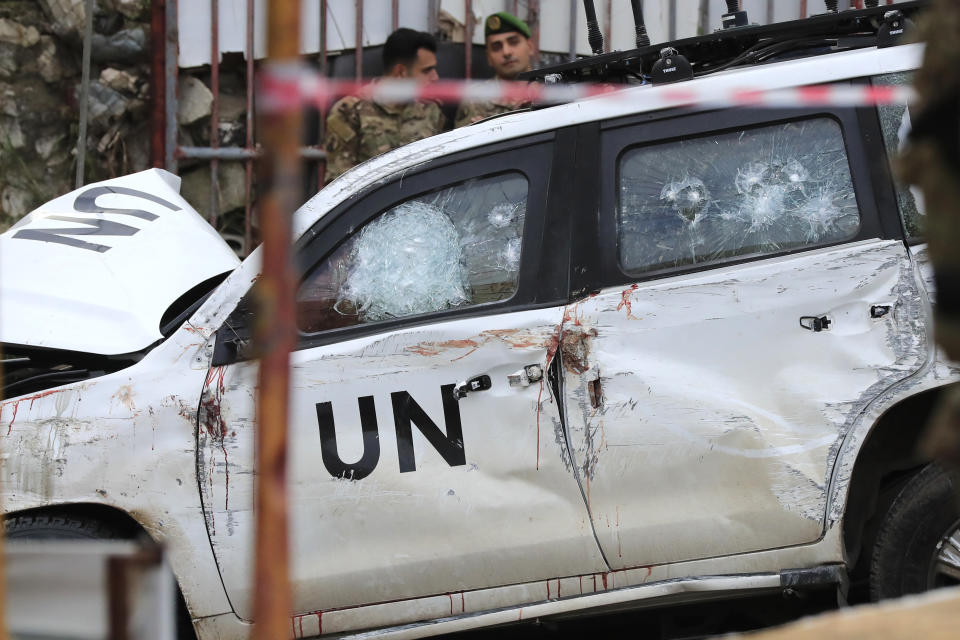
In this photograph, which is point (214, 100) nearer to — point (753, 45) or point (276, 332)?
point (753, 45)

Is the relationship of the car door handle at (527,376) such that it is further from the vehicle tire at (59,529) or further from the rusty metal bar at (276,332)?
the rusty metal bar at (276,332)

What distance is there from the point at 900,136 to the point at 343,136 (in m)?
3.67

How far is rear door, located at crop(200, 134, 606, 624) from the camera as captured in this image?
304 centimetres

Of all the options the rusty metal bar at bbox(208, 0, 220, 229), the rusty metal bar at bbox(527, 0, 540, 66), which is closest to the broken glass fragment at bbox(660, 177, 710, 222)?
the rusty metal bar at bbox(527, 0, 540, 66)

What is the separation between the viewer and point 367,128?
6.05m

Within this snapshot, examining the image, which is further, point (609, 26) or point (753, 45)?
point (609, 26)

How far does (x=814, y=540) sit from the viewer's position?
2.94m

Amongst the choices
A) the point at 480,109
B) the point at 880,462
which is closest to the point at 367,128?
the point at 480,109

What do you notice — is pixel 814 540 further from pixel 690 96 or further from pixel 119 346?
pixel 119 346

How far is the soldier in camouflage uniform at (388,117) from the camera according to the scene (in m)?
6.04

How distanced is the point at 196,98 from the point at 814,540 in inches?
193

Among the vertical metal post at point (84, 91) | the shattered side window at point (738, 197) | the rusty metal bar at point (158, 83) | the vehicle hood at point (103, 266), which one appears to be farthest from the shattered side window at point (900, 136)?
the rusty metal bar at point (158, 83)

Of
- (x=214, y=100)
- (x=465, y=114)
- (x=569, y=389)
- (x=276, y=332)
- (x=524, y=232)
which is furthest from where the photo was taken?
(x=214, y=100)

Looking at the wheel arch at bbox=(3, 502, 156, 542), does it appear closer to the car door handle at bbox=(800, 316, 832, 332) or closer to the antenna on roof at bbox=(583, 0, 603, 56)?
the car door handle at bbox=(800, 316, 832, 332)
